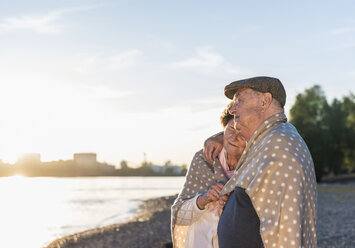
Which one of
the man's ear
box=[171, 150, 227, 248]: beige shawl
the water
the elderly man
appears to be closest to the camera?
the elderly man

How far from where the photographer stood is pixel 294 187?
9.02ft

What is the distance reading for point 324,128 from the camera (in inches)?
2349

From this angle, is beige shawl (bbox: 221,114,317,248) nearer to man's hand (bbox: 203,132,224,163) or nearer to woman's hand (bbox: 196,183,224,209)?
woman's hand (bbox: 196,183,224,209)

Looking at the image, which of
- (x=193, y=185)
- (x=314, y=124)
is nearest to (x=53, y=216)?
(x=314, y=124)

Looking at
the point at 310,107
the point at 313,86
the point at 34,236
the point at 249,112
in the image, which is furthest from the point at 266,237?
the point at 313,86

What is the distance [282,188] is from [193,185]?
44.4 inches

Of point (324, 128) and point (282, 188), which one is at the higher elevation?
point (324, 128)

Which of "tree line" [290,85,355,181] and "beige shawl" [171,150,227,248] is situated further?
"tree line" [290,85,355,181]

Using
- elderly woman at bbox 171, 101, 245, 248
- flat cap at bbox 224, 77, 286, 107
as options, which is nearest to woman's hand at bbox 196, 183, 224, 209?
elderly woman at bbox 171, 101, 245, 248

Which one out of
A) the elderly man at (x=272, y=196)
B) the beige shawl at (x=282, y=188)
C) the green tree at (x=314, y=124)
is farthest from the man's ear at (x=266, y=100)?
the green tree at (x=314, y=124)

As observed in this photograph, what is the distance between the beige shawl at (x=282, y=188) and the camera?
2740 mm

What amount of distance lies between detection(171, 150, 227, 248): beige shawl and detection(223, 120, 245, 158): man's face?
23 cm

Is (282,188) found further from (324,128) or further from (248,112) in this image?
(324,128)

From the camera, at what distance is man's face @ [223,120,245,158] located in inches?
131
